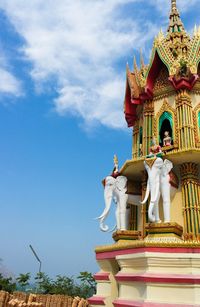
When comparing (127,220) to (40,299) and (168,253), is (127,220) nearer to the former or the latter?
(168,253)

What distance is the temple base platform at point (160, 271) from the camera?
29.6ft

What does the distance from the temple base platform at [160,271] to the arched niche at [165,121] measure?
4833 mm

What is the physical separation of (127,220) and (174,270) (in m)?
4.46

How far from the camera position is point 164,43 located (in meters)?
15.3

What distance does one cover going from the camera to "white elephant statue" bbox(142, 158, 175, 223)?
433 inches

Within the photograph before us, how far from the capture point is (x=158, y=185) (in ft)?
36.7

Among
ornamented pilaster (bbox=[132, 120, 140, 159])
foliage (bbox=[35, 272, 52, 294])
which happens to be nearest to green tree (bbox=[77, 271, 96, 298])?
foliage (bbox=[35, 272, 52, 294])

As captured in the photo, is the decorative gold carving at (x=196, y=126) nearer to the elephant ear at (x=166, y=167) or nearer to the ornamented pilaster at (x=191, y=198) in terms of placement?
the ornamented pilaster at (x=191, y=198)

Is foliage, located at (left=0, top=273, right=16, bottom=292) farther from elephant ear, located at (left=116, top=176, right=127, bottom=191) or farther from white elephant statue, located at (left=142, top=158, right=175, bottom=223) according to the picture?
white elephant statue, located at (left=142, top=158, right=175, bottom=223)

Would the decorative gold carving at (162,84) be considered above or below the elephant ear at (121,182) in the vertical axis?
above

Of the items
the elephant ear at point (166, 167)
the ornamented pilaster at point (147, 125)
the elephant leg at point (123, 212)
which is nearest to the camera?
the elephant ear at point (166, 167)

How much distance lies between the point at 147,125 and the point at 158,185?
4.32 m

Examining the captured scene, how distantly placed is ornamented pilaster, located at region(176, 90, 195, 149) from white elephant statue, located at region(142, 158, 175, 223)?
213cm

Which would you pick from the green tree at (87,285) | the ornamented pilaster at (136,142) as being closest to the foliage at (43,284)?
the green tree at (87,285)
